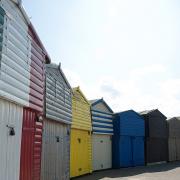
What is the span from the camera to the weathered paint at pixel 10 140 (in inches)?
283

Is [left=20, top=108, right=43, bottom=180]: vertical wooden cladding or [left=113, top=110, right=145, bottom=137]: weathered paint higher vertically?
[left=113, top=110, right=145, bottom=137]: weathered paint

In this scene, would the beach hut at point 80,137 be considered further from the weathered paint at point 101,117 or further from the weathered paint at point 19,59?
the weathered paint at point 19,59

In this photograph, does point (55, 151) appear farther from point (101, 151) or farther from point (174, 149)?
point (174, 149)

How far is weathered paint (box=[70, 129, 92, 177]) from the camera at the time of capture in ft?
53.3

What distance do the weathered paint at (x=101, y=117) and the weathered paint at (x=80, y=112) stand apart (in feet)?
2.72

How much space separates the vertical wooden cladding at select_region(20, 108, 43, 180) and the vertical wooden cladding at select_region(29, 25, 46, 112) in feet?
1.06

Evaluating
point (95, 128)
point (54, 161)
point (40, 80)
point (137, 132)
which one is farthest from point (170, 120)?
point (40, 80)

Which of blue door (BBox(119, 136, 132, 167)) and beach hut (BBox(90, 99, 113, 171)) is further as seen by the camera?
blue door (BBox(119, 136, 132, 167))

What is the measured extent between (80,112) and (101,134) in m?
3.95

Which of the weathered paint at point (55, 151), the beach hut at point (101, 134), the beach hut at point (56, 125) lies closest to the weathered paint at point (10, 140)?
the beach hut at point (56, 125)

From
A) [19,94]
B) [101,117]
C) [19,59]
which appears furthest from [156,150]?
[19,59]

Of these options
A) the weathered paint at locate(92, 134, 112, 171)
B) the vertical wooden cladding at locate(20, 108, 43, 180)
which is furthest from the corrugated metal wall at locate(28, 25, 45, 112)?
the weathered paint at locate(92, 134, 112, 171)

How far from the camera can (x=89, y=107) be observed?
62.3 feet

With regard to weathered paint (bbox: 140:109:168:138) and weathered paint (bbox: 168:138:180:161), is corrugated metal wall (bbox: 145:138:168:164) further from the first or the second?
weathered paint (bbox: 168:138:180:161)
